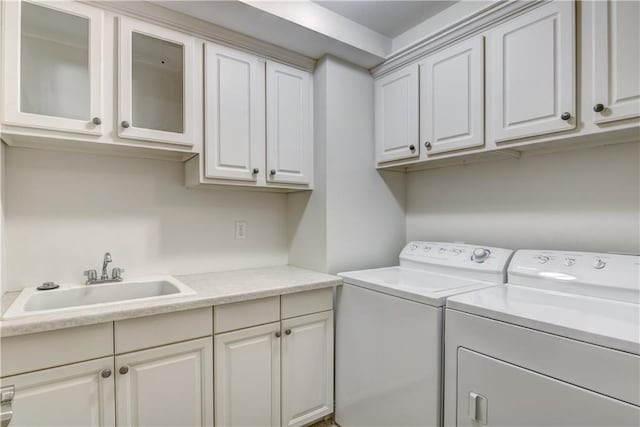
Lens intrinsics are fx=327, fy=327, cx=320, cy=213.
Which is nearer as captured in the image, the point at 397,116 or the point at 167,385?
the point at 167,385

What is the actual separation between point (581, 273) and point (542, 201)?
0.49 m

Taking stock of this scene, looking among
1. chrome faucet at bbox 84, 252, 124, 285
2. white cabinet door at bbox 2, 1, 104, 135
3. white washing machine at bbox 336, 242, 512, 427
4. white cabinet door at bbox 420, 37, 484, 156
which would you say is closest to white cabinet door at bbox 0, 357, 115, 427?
chrome faucet at bbox 84, 252, 124, 285

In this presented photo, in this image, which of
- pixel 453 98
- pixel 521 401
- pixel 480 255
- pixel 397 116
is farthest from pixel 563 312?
pixel 397 116

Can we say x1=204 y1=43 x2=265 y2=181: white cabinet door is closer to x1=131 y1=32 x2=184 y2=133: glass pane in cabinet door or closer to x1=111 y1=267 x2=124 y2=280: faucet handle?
x1=131 y1=32 x2=184 y2=133: glass pane in cabinet door

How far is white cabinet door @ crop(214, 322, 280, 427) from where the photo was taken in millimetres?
1519

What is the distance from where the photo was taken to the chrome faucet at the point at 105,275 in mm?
1641

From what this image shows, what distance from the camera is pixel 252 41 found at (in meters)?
1.86

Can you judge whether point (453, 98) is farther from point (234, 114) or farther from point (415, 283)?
point (234, 114)

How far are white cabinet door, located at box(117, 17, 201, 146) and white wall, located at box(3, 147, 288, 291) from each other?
33cm

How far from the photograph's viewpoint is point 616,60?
1.24m

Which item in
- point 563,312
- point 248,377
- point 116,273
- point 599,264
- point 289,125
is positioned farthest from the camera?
point 289,125

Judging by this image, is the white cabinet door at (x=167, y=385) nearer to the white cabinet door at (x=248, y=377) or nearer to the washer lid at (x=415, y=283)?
the white cabinet door at (x=248, y=377)

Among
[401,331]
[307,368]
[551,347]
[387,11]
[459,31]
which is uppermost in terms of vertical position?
[387,11]

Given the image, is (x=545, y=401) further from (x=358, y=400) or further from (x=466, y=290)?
(x=358, y=400)
